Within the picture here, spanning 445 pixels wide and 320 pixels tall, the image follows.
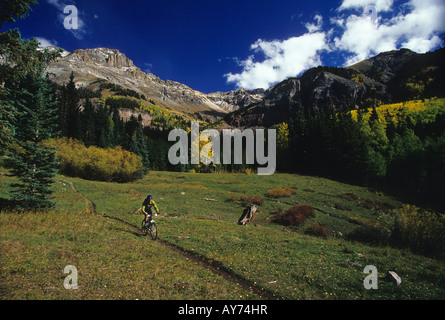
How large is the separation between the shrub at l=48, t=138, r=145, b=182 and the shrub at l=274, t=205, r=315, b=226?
4344cm

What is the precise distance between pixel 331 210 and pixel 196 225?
75.8ft

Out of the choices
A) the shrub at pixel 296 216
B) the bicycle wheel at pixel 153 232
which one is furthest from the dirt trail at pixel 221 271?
the shrub at pixel 296 216

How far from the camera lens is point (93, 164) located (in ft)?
168

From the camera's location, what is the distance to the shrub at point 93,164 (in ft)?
168

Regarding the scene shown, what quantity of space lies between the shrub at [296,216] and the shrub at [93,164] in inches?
1710

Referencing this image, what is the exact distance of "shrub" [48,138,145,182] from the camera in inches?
2013

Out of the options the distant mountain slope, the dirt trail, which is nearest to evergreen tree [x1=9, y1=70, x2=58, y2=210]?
the dirt trail

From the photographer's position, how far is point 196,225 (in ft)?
68.9

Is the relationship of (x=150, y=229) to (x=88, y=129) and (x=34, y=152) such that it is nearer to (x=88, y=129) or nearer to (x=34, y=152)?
(x=34, y=152)

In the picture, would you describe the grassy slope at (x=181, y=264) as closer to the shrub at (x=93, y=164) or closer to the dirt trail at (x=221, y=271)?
the dirt trail at (x=221, y=271)

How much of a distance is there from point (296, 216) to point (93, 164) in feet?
164
